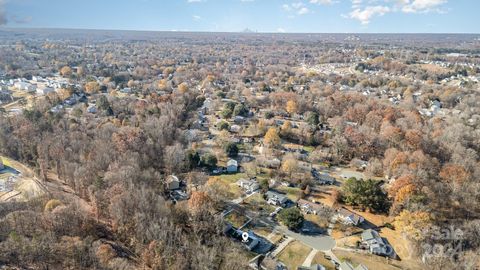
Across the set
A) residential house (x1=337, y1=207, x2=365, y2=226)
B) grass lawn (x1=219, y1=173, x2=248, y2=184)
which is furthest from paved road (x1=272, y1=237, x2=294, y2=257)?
grass lawn (x1=219, y1=173, x2=248, y2=184)

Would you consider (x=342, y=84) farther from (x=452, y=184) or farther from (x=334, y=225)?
(x=334, y=225)

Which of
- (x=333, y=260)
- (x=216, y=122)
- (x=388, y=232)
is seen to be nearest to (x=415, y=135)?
(x=388, y=232)

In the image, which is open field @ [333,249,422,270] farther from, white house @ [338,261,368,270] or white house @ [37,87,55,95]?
white house @ [37,87,55,95]

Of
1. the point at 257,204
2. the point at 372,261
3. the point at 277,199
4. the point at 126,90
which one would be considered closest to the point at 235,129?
the point at 277,199

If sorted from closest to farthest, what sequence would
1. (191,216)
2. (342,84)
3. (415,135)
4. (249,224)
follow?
1. (191,216)
2. (249,224)
3. (415,135)
4. (342,84)

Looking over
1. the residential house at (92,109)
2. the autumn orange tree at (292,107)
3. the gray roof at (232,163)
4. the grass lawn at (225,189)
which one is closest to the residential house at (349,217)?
the grass lawn at (225,189)

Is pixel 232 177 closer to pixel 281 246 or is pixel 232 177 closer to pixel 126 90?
pixel 281 246
